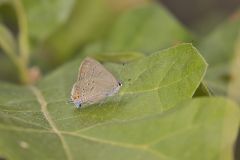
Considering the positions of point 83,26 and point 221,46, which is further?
point 83,26

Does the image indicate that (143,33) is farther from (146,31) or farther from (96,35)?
(96,35)

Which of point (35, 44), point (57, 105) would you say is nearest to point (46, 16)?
point (35, 44)

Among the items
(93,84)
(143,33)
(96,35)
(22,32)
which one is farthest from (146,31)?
(93,84)

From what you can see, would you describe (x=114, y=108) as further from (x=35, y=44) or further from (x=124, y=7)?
(x=124, y=7)

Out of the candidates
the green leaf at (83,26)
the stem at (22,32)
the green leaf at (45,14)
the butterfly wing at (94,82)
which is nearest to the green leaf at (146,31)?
the green leaf at (83,26)

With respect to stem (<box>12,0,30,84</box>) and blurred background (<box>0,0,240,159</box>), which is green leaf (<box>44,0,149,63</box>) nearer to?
blurred background (<box>0,0,240,159</box>)

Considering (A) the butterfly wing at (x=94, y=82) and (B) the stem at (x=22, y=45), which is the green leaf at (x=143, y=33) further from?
(A) the butterfly wing at (x=94, y=82)

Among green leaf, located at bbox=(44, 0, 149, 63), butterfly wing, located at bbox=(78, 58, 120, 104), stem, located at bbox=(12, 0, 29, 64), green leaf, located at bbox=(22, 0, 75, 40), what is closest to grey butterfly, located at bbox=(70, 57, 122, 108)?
butterfly wing, located at bbox=(78, 58, 120, 104)
